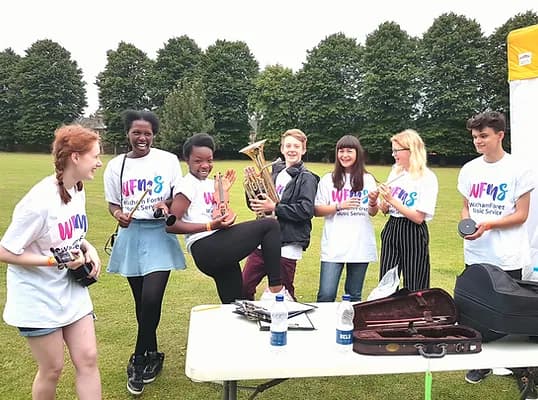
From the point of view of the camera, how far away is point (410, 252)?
450cm

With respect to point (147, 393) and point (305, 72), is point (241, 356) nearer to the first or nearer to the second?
point (147, 393)

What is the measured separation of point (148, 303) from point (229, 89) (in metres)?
55.9

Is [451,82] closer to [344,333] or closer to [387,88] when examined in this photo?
[387,88]

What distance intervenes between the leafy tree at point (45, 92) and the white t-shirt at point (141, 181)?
57134 mm

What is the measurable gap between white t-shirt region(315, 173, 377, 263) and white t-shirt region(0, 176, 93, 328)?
239 cm

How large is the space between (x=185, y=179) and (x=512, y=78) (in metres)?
3.36

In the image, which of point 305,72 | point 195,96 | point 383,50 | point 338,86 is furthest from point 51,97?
point 383,50

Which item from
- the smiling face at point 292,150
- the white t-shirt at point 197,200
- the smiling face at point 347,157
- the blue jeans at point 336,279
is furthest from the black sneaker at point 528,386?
the smiling face at point 292,150

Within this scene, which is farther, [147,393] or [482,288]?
[147,393]

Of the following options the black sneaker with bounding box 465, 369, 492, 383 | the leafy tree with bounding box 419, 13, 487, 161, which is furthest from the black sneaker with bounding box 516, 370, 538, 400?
the leafy tree with bounding box 419, 13, 487, 161

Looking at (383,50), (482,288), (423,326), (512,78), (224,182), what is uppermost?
(383,50)

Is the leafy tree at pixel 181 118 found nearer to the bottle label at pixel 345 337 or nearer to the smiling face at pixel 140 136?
the smiling face at pixel 140 136

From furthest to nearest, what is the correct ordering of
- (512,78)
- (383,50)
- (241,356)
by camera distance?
(383,50) → (512,78) → (241,356)

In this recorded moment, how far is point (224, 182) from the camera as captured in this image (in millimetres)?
4027
